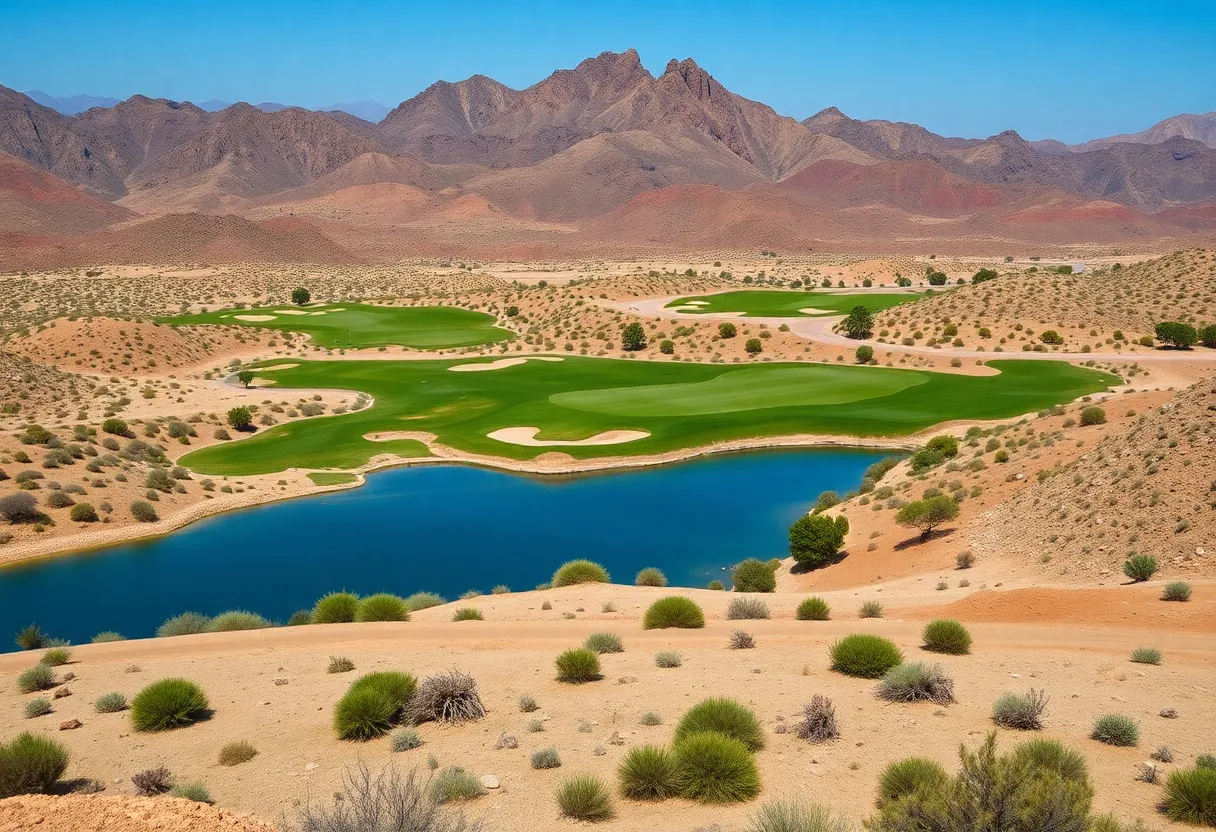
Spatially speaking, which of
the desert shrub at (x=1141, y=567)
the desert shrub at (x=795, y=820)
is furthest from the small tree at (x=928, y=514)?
the desert shrub at (x=795, y=820)

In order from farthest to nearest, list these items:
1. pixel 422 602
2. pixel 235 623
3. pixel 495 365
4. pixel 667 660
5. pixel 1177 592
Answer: pixel 495 365 → pixel 422 602 → pixel 235 623 → pixel 1177 592 → pixel 667 660

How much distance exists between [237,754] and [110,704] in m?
3.80

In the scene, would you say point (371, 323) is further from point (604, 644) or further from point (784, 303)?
point (604, 644)

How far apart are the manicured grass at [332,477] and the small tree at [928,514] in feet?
78.1

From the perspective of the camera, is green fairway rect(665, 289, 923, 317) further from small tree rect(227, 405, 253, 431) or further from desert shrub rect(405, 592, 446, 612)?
desert shrub rect(405, 592, 446, 612)

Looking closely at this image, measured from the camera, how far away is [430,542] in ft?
110

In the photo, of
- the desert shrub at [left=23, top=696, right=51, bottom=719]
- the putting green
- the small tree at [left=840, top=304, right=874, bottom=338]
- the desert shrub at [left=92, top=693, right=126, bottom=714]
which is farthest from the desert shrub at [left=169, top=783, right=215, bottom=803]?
the small tree at [left=840, top=304, right=874, bottom=338]

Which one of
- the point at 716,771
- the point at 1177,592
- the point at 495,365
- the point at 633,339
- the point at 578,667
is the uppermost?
the point at 633,339

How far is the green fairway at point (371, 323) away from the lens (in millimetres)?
81500

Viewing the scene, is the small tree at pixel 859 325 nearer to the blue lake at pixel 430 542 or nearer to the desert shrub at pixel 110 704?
the blue lake at pixel 430 542

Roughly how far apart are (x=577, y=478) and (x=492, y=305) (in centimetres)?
5972

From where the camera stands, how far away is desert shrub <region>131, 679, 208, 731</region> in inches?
571

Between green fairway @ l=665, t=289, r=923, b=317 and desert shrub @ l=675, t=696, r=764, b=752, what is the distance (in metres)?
74.9

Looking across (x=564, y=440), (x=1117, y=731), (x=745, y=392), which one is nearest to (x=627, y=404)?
(x=745, y=392)
